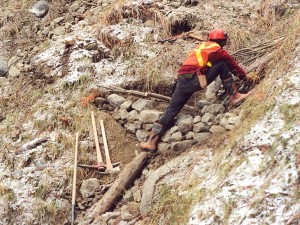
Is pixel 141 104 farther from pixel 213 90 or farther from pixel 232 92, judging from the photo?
pixel 232 92

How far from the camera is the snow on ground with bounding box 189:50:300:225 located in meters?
3.23

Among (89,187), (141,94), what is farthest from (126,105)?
(89,187)

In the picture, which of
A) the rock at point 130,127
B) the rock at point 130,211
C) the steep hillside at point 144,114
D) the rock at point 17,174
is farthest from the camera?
the rock at point 130,127

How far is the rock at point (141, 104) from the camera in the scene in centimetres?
584

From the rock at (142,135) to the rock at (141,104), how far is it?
13.0 inches

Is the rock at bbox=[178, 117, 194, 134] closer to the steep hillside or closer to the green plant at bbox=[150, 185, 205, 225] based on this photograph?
the steep hillside

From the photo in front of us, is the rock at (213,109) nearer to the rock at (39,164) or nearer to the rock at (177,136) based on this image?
the rock at (177,136)

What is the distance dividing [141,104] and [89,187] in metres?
1.32

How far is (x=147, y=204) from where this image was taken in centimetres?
451

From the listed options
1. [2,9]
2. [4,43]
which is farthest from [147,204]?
[2,9]

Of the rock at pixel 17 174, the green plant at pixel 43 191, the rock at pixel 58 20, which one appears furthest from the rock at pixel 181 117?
the rock at pixel 58 20

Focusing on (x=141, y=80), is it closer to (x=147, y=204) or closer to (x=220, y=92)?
(x=220, y=92)

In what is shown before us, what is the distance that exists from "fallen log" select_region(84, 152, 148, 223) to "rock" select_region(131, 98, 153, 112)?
0.75 m

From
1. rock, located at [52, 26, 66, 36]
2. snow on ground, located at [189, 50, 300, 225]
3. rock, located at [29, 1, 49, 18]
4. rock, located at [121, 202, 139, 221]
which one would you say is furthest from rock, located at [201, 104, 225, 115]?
rock, located at [29, 1, 49, 18]
